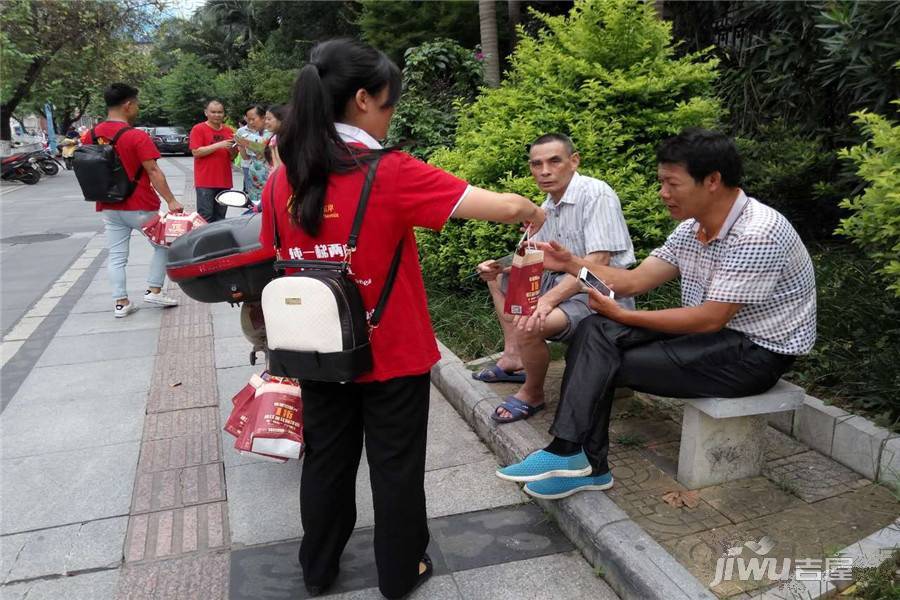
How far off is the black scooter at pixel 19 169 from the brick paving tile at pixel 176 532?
19939 millimetres

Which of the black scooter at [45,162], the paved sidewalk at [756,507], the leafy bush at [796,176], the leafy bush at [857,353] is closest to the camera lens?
the paved sidewalk at [756,507]

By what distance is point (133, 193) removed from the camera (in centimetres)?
569

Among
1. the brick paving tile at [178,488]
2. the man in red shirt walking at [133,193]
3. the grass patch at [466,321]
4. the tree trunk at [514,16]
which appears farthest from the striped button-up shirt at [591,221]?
the tree trunk at [514,16]

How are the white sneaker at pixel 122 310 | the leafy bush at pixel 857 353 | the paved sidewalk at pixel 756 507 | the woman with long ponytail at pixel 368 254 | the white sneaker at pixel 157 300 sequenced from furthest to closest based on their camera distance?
the white sneaker at pixel 157 300, the white sneaker at pixel 122 310, the leafy bush at pixel 857 353, the paved sidewalk at pixel 756 507, the woman with long ponytail at pixel 368 254

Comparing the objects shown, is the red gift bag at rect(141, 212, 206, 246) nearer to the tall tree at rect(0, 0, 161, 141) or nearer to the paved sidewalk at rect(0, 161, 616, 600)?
the paved sidewalk at rect(0, 161, 616, 600)

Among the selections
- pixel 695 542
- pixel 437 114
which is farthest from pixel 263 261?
pixel 437 114

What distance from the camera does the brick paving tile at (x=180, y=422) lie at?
12.2 feet

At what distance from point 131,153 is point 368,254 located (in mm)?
4394

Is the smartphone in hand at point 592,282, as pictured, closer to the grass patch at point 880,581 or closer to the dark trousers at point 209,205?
the grass patch at point 880,581

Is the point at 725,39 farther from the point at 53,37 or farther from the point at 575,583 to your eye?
the point at 53,37

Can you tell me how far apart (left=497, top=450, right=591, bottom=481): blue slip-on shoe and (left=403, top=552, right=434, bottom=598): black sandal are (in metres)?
0.48

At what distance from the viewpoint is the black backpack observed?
5.39 metres

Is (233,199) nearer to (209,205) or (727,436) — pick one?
(727,436)

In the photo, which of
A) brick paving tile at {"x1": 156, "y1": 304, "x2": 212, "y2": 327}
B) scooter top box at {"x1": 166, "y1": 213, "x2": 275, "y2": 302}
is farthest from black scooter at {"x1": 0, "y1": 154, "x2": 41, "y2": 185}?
scooter top box at {"x1": 166, "y1": 213, "x2": 275, "y2": 302}
